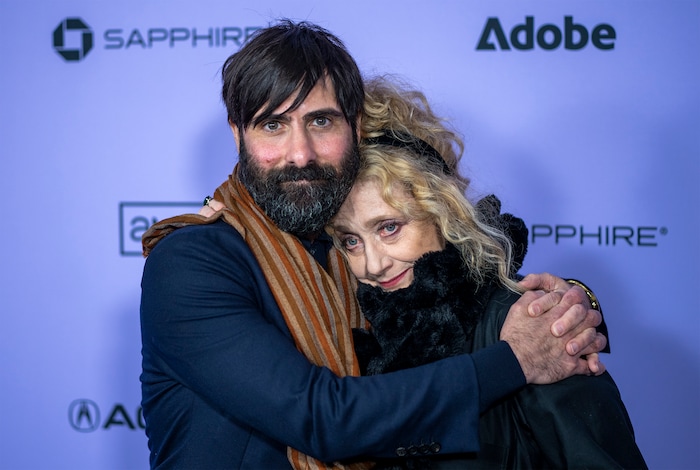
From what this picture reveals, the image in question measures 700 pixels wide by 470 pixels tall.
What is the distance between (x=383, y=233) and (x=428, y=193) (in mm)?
170

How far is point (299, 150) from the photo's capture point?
2229mm

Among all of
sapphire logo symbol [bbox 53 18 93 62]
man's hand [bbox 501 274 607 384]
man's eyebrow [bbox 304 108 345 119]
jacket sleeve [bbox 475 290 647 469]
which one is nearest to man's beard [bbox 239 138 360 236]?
man's eyebrow [bbox 304 108 345 119]

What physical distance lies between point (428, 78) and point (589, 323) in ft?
5.37

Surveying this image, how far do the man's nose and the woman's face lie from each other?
0.21m

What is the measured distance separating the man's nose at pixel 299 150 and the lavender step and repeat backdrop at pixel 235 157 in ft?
3.95

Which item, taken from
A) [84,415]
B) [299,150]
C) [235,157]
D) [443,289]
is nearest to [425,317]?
[443,289]

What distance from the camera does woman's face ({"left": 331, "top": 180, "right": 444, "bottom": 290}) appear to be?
2379 millimetres

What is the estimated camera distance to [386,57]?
11.6 feet

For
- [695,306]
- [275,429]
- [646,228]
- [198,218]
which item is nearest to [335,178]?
[198,218]

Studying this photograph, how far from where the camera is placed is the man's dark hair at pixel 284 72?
2234mm

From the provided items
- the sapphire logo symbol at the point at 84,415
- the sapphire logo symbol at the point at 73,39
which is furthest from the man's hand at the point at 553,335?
the sapphire logo symbol at the point at 73,39

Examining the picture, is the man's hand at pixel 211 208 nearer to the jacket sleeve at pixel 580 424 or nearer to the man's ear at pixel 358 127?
the man's ear at pixel 358 127

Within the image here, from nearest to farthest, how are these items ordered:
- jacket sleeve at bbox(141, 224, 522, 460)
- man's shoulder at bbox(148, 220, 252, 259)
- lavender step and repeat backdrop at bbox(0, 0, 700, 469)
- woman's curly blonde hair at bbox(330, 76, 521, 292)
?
1. jacket sleeve at bbox(141, 224, 522, 460)
2. man's shoulder at bbox(148, 220, 252, 259)
3. woman's curly blonde hair at bbox(330, 76, 521, 292)
4. lavender step and repeat backdrop at bbox(0, 0, 700, 469)

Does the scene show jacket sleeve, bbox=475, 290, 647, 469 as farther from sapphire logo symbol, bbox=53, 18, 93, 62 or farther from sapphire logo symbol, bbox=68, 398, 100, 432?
sapphire logo symbol, bbox=53, 18, 93, 62
